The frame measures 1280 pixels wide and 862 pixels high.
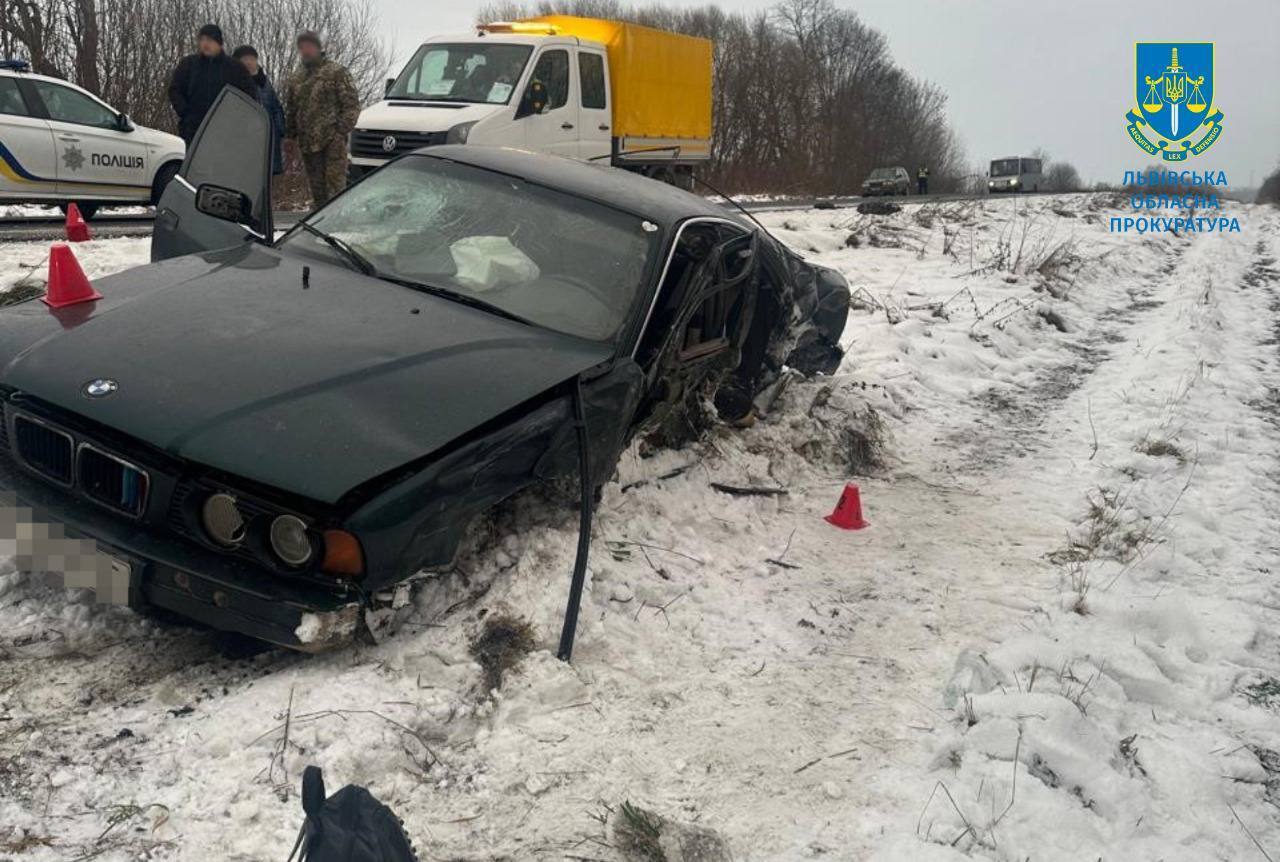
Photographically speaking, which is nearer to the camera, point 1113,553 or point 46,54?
point 1113,553

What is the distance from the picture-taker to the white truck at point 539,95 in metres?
11.4

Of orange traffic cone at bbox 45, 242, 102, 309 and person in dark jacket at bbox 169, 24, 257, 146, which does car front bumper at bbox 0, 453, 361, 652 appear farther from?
person in dark jacket at bbox 169, 24, 257, 146

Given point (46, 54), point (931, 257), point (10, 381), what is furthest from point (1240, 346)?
point (46, 54)

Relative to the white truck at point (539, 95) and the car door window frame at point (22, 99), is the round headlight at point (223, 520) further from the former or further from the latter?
the car door window frame at point (22, 99)

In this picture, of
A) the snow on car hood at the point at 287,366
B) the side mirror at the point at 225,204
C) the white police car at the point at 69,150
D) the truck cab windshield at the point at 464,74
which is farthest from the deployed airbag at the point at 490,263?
the white police car at the point at 69,150

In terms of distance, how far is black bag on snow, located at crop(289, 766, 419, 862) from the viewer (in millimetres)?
1832

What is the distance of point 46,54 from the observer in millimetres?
18281

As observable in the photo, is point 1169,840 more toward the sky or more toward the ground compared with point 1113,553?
more toward the ground

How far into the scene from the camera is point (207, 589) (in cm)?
271

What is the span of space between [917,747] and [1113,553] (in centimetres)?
197

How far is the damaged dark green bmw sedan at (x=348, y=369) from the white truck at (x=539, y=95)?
21.9 ft

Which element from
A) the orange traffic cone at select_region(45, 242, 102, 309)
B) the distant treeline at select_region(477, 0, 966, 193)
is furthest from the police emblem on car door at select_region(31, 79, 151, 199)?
the distant treeline at select_region(477, 0, 966, 193)

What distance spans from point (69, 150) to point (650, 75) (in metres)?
7.46

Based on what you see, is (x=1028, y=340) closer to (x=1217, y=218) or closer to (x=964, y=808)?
(x=964, y=808)
